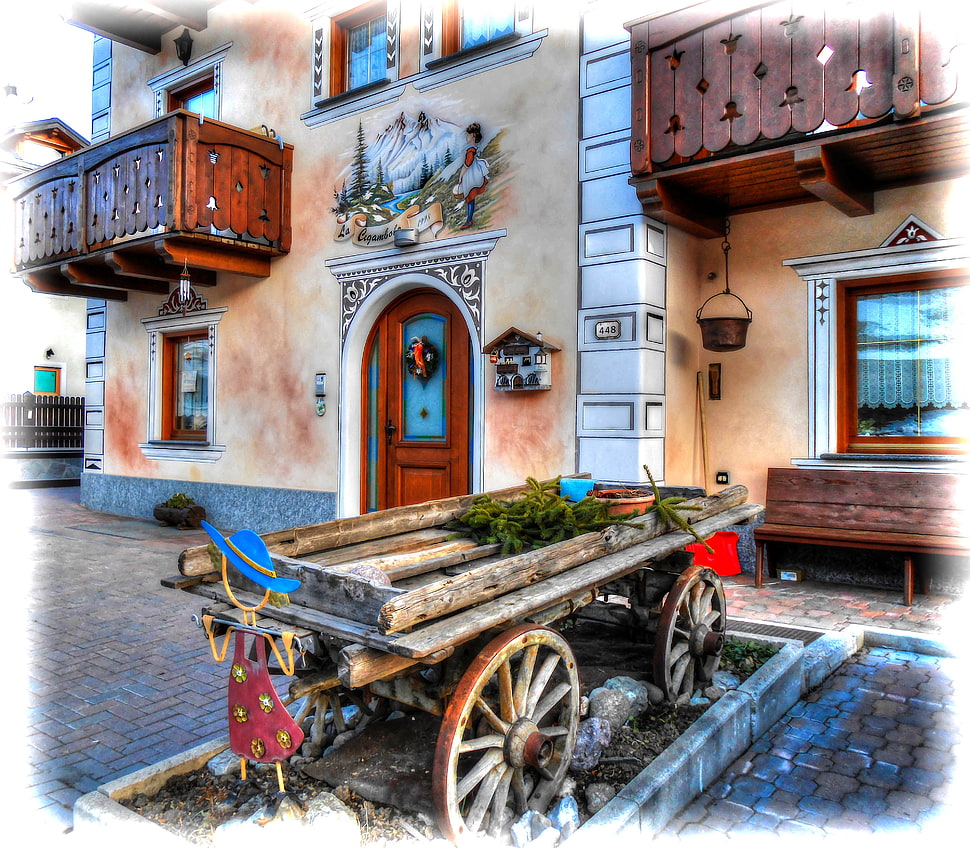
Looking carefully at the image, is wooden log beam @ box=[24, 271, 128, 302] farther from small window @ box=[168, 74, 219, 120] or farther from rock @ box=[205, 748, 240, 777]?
rock @ box=[205, 748, 240, 777]

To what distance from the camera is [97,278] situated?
9648mm

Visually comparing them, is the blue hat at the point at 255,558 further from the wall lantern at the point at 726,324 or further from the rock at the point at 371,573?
the wall lantern at the point at 726,324

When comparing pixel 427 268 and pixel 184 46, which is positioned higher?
pixel 184 46

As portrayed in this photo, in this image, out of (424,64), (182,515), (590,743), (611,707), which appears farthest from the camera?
(182,515)

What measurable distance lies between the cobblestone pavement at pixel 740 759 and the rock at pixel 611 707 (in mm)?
405

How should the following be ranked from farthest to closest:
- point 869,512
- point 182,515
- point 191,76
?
point 191,76 < point 182,515 < point 869,512

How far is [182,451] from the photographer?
9.86m

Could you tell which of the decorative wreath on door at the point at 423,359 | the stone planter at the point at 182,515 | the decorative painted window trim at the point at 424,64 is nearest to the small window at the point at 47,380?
the stone planter at the point at 182,515

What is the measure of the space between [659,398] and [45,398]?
1504cm

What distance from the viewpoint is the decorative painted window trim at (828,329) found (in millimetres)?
5805

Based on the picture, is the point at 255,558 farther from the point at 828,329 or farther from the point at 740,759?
the point at 828,329

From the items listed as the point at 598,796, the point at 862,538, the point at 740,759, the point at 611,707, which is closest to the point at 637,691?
the point at 611,707

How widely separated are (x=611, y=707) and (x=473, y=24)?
263 inches

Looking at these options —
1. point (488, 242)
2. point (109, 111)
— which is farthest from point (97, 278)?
point (488, 242)
